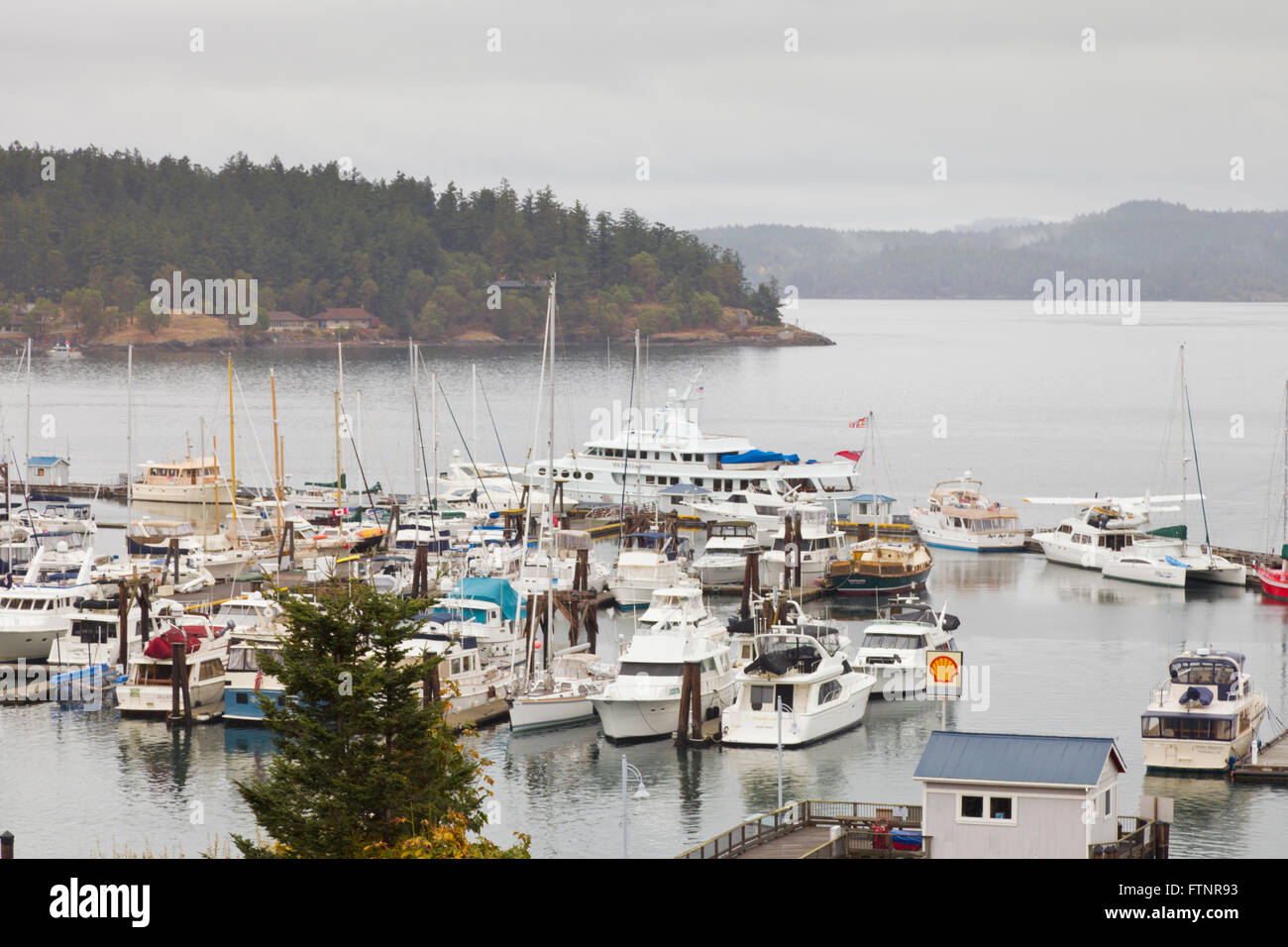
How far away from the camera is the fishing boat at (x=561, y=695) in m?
36.4

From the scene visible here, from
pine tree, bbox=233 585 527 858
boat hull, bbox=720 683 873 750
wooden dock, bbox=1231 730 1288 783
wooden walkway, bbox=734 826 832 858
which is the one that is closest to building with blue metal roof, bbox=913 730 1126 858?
wooden walkway, bbox=734 826 832 858

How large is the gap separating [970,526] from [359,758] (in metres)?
45.9

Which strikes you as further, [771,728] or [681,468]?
[681,468]

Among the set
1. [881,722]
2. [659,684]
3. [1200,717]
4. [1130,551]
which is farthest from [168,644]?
[1130,551]

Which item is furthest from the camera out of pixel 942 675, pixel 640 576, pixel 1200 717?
pixel 640 576

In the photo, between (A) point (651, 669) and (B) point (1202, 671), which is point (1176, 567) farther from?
(A) point (651, 669)

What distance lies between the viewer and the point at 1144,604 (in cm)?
Answer: 5503

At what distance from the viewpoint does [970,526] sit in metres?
65.5

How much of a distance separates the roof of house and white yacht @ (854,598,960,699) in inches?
612

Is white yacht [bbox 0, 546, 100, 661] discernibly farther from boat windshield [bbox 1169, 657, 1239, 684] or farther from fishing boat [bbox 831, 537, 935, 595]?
boat windshield [bbox 1169, 657, 1239, 684]

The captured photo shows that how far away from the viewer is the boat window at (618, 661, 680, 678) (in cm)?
3647

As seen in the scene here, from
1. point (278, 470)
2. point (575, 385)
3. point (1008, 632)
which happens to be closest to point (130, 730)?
point (1008, 632)
